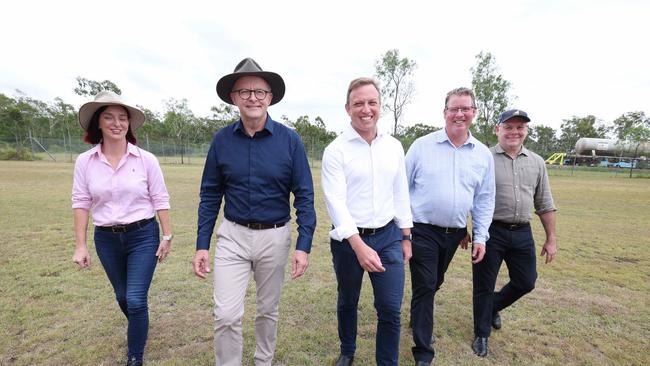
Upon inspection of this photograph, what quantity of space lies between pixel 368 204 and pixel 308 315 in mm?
1859

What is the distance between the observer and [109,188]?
2.56m

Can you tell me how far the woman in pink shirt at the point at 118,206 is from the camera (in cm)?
256

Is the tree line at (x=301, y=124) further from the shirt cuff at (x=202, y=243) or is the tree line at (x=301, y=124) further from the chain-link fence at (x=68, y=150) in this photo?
the shirt cuff at (x=202, y=243)

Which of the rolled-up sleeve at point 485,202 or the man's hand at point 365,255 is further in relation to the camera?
the rolled-up sleeve at point 485,202

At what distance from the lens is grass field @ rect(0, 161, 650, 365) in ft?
9.62

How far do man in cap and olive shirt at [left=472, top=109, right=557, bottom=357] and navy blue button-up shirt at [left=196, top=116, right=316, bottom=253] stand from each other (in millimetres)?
1701

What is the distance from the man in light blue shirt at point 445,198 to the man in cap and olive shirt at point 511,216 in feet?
0.88

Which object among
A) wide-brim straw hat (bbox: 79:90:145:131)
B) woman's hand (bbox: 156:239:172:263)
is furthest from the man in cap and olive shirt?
wide-brim straw hat (bbox: 79:90:145:131)

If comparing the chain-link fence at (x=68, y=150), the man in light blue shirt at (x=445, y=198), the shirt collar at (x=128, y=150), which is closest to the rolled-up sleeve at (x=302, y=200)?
the man in light blue shirt at (x=445, y=198)

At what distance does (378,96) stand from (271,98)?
0.75m

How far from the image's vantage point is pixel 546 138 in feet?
180

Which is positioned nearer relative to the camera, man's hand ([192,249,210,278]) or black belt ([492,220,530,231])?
man's hand ([192,249,210,278])

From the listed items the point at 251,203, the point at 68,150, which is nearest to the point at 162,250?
the point at 251,203

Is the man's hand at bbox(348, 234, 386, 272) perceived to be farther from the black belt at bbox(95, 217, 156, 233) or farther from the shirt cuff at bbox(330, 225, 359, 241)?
the black belt at bbox(95, 217, 156, 233)
